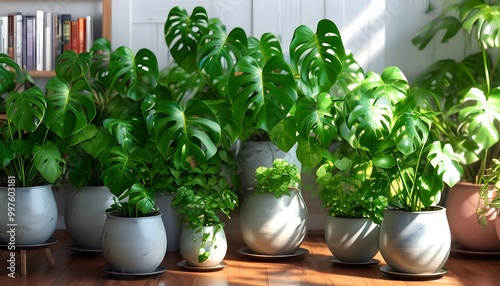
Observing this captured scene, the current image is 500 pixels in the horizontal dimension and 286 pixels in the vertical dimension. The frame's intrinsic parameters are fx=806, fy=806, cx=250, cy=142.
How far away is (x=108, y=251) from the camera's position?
307 centimetres

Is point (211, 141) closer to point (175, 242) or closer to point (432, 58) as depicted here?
point (175, 242)

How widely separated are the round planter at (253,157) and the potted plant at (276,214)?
13.9 inches

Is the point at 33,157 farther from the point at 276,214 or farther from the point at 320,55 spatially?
the point at 320,55

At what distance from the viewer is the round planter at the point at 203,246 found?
3.19 meters

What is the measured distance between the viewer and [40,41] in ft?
13.2

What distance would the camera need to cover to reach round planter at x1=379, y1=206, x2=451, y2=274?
307cm

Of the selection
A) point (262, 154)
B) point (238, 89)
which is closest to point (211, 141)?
point (238, 89)

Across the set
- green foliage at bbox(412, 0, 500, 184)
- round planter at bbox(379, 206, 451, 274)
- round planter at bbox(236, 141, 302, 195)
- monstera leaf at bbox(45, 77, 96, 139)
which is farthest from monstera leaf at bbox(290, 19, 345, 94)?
monstera leaf at bbox(45, 77, 96, 139)

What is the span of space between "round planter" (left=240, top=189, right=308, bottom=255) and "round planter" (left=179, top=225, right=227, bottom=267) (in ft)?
0.90

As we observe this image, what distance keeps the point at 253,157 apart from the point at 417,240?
1.07 m

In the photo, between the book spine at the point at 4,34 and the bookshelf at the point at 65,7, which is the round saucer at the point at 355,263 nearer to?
the bookshelf at the point at 65,7

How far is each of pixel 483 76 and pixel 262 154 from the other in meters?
1.20

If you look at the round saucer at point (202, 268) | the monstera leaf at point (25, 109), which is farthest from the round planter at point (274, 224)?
the monstera leaf at point (25, 109)

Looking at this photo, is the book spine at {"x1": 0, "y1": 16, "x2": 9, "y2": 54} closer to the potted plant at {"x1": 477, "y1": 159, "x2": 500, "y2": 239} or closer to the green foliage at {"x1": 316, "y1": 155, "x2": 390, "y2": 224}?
the green foliage at {"x1": 316, "y1": 155, "x2": 390, "y2": 224}
